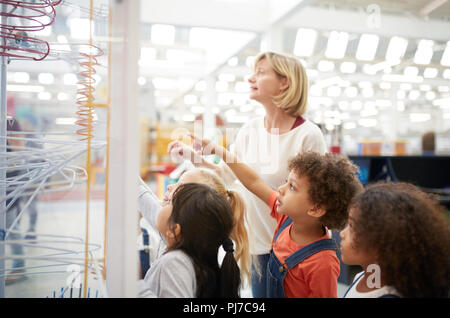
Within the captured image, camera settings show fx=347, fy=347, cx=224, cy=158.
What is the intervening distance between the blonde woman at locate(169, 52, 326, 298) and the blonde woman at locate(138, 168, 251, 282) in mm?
94

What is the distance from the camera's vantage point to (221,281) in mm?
912

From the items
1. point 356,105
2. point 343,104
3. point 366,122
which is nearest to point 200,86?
point 343,104

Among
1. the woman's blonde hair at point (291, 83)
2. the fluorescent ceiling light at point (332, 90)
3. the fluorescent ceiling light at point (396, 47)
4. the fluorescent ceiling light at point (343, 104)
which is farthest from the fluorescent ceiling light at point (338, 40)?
the fluorescent ceiling light at point (343, 104)

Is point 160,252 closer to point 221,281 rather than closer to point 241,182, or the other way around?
point 221,281

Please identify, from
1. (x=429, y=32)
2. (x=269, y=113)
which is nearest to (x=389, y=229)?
(x=269, y=113)

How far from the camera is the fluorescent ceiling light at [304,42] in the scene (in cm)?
347

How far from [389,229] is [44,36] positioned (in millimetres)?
1120

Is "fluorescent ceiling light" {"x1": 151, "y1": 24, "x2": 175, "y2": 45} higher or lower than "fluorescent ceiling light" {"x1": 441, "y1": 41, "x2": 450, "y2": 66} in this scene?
higher

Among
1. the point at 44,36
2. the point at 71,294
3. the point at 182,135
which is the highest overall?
the point at 44,36

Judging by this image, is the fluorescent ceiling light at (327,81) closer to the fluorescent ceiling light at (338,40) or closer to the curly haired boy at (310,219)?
the fluorescent ceiling light at (338,40)

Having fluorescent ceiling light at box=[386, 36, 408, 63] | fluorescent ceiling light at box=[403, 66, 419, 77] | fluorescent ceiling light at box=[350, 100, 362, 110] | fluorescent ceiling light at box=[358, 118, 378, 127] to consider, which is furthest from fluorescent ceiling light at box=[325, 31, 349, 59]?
fluorescent ceiling light at box=[358, 118, 378, 127]

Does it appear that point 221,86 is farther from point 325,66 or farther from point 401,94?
point 401,94

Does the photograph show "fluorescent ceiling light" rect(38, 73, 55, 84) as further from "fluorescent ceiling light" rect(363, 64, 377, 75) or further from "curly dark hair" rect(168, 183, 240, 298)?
"fluorescent ceiling light" rect(363, 64, 377, 75)

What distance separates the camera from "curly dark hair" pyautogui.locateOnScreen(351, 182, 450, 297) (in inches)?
32.1
